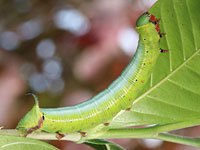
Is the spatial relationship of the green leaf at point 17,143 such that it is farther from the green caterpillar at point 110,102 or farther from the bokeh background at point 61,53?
the bokeh background at point 61,53

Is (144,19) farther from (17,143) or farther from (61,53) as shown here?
(61,53)

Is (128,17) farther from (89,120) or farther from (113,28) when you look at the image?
(89,120)

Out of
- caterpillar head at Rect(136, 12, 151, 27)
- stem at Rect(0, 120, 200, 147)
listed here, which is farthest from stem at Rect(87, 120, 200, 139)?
caterpillar head at Rect(136, 12, 151, 27)

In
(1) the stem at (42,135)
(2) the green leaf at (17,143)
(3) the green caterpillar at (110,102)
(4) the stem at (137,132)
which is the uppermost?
(3) the green caterpillar at (110,102)

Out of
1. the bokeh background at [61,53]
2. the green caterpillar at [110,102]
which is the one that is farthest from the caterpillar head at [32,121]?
the bokeh background at [61,53]

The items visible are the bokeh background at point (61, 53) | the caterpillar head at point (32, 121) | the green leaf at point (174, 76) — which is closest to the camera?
the caterpillar head at point (32, 121)

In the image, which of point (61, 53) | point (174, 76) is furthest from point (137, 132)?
point (61, 53)
